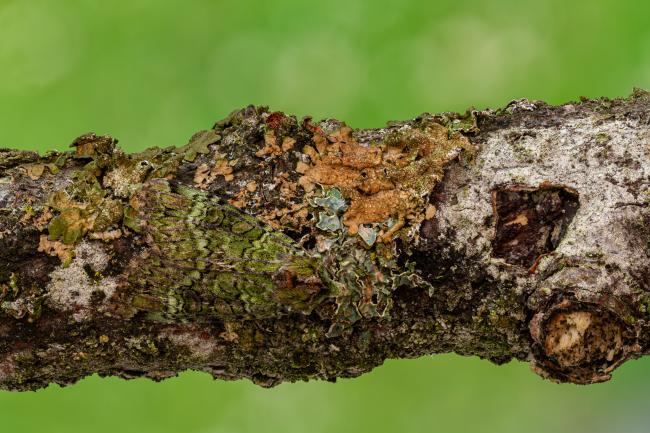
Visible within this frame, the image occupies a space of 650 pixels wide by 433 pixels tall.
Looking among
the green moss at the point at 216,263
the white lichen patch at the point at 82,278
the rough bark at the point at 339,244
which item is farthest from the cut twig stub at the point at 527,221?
the white lichen patch at the point at 82,278

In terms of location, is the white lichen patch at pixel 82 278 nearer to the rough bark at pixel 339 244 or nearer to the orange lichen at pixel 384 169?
the rough bark at pixel 339 244

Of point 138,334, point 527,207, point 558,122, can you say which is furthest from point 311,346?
point 558,122

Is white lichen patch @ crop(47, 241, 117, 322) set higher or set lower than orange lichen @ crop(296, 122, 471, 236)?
lower

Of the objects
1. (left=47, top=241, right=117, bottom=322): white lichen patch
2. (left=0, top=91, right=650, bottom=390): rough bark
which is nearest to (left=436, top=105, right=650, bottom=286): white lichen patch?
(left=0, top=91, right=650, bottom=390): rough bark

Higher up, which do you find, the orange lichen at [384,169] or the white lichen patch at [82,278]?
the orange lichen at [384,169]

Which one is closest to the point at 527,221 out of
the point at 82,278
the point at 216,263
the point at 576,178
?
the point at 576,178

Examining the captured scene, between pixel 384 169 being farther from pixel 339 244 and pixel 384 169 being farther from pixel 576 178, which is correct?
pixel 576 178

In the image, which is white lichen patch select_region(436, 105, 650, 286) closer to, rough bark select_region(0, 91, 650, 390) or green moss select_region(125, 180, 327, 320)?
rough bark select_region(0, 91, 650, 390)

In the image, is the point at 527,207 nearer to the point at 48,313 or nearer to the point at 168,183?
the point at 168,183
